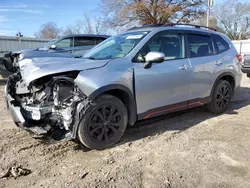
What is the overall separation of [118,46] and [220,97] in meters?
2.69

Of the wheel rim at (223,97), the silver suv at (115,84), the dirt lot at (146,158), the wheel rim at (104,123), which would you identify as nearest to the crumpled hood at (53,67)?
the silver suv at (115,84)

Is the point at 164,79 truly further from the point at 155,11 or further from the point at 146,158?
the point at 155,11

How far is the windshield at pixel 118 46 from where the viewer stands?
13.6 feet

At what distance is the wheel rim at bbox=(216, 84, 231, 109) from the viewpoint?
18.0 feet

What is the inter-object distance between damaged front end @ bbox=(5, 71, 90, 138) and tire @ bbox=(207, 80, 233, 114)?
3145mm

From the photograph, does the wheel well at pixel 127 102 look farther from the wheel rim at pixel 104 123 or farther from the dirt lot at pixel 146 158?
the dirt lot at pixel 146 158

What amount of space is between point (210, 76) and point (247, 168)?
2.30m

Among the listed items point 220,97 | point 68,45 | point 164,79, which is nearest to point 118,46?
point 164,79

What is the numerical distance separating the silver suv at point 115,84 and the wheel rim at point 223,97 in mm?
409

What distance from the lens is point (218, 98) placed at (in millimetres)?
5504

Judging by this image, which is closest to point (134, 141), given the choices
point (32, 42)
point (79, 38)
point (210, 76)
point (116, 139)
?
point (116, 139)

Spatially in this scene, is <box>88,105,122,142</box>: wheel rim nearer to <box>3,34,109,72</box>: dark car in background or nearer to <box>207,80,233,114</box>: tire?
<box>207,80,233,114</box>: tire

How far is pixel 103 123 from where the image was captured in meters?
3.71

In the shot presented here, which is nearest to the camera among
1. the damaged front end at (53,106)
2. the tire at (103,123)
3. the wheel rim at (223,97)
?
the damaged front end at (53,106)
